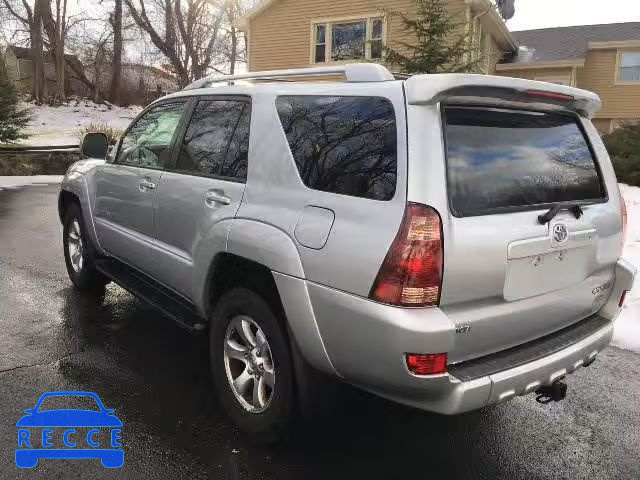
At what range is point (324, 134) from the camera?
8.94 feet

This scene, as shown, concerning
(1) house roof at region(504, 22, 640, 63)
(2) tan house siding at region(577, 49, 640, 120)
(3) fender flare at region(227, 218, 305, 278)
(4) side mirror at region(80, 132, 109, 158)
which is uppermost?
(1) house roof at region(504, 22, 640, 63)

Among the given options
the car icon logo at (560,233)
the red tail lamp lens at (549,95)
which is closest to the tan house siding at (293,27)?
the red tail lamp lens at (549,95)

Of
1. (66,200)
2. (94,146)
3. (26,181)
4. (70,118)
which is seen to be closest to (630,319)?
(94,146)

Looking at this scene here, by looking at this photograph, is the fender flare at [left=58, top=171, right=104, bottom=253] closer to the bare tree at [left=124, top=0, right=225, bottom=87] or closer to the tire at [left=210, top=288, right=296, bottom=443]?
the tire at [left=210, top=288, right=296, bottom=443]

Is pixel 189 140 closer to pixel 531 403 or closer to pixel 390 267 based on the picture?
pixel 390 267

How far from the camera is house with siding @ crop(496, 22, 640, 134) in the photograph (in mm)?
21766

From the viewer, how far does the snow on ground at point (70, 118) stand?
24.3 m

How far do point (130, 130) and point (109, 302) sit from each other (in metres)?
1.59

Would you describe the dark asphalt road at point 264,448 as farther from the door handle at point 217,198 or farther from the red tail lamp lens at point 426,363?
the door handle at point 217,198

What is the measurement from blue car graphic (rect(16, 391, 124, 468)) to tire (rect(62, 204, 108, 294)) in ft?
6.19

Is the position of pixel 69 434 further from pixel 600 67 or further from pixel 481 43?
pixel 600 67

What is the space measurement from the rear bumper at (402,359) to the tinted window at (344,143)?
19.2 inches

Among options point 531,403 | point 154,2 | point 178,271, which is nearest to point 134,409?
point 178,271

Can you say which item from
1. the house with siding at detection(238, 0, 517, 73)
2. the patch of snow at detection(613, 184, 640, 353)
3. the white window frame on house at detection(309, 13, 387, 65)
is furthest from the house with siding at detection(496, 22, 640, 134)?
the patch of snow at detection(613, 184, 640, 353)
